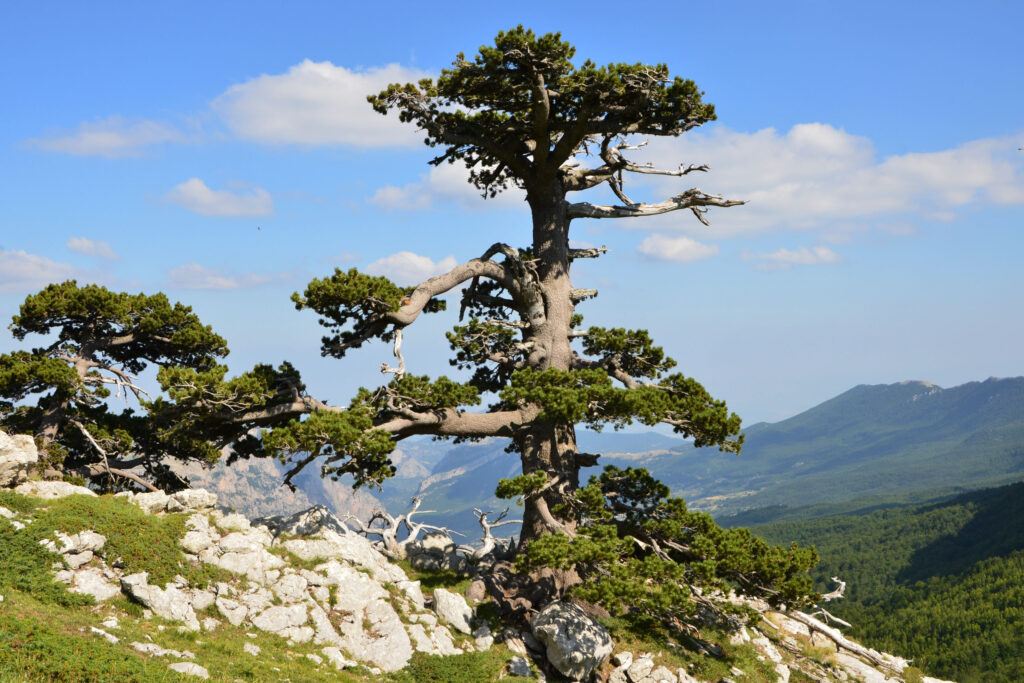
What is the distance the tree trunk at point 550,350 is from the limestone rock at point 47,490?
44.2ft

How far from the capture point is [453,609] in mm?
22969

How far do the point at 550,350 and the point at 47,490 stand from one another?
53.1 ft

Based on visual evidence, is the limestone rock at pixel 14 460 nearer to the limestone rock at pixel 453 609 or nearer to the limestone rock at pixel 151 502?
the limestone rock at pixel 151 502

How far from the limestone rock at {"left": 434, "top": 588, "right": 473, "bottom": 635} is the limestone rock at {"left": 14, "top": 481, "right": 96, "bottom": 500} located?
419 inches

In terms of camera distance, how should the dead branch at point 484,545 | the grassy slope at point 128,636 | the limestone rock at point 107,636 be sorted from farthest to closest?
the dead branch at point 484,545 < the limestone rock at point 107,636 < the grassy slope at point 128,636

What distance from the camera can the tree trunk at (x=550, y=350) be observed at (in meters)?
25.1

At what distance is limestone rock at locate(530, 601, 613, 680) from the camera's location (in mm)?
21641

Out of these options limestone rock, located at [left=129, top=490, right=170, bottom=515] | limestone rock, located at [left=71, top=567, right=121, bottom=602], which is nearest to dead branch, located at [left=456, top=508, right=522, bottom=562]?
limestone rock, located at [left=129, top=490, right=170, bottom=515]

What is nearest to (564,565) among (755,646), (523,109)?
(755,646)

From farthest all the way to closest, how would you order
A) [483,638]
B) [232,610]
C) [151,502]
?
[483,638] < [151,502] < [232,610]

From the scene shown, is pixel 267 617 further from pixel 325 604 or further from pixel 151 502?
pixel 151 502

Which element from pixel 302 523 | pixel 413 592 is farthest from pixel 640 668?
pixel 302 523

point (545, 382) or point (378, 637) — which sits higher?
point (545, 382)

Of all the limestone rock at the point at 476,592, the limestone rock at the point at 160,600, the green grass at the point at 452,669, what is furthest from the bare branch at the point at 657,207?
the limestone rock at the point at 160,600
